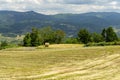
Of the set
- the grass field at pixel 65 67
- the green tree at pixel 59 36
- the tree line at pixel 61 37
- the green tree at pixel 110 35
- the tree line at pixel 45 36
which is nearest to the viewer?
the grass field at pixel 65 67

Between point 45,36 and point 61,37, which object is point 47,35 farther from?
point 61,37

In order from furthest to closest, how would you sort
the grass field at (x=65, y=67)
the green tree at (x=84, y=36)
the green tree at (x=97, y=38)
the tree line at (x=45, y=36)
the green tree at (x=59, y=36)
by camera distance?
1. the green tree at (x=59, y=36)
2. the tree line at (x=45, y=36)
3. the green tree at (x=97, y=38)
4. the green tree at (x=84, y=36)
5. the grass field at (x=65, y=67)

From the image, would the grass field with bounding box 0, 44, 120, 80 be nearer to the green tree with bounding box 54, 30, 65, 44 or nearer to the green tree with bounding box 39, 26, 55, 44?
the green tree with bounding box 39, 26, 55, 44

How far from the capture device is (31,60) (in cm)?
4638

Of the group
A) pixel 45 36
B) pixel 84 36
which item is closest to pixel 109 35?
pixel 84 36

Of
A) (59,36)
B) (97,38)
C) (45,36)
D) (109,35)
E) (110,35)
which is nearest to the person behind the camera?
(110,35)

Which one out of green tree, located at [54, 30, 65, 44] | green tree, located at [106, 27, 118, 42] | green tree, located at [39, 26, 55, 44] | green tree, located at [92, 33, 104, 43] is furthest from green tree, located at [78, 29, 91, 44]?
green tree, located at [39, 26, 55, 44]

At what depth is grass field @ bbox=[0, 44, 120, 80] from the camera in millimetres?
32469

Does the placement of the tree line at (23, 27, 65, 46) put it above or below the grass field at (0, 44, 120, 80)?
above

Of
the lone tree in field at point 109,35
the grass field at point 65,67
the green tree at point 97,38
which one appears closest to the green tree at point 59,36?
the green tree at point 97,38

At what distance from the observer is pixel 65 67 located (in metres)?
38.5

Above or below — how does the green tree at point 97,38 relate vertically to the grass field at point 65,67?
above

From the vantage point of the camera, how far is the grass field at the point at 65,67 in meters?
32.5

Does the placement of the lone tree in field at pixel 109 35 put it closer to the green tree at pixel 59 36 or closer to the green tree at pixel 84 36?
the green tree at pixel 84 36
